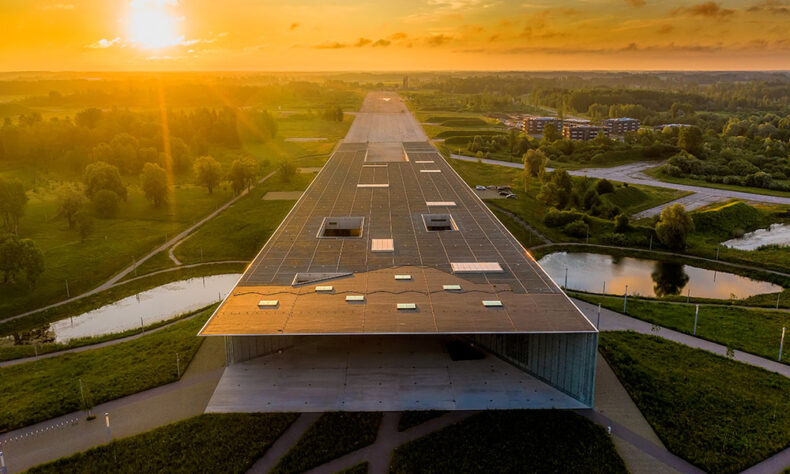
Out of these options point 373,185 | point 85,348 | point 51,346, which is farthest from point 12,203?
point 373,185

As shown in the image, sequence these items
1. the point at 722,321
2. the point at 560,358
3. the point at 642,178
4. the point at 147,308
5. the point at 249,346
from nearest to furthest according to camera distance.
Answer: the point at 560,358 → the point at 249,346 → the point at 722,321 → the point at 147,308 → the point at 642,178

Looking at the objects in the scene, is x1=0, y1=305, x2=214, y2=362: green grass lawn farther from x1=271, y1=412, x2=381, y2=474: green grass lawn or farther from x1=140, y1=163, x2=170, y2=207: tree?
x1=140, y1=163, x2=170, y2=207: tree

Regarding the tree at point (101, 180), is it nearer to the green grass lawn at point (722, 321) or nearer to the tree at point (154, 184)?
the tree at point (154, 184)

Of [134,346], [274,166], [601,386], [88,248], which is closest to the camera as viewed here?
[601,386]

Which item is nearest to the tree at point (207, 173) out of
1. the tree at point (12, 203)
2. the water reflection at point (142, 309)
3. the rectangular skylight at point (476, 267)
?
the tree at point (12, 203)

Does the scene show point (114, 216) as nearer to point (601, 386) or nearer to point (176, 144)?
point (176, 144)

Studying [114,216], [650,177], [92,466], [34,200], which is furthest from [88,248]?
[650,177]

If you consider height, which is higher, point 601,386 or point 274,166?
point 274,166

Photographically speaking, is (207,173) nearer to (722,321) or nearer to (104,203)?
(104,203)
